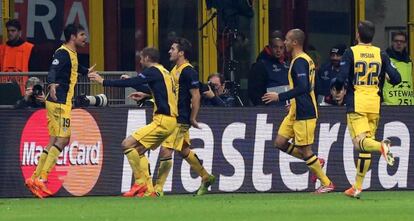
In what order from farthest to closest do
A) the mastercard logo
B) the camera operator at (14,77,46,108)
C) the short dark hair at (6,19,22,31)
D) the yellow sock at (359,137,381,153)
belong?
the short dark hair at (6,19,22,31) → the camera operator at (14,77,46,108) → the mastercard logo → the yellow sock at (359,137,381,153)

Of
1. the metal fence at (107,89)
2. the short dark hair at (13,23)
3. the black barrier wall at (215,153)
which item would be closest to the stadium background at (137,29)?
the short dark hair at (13,23)

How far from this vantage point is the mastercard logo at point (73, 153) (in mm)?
19188

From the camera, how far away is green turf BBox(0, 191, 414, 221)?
14305 millimetres

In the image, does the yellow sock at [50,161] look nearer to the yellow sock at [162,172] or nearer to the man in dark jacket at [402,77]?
the yellow sock at [162,172]

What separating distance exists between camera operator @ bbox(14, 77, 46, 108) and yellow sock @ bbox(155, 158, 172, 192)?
208 centimetres

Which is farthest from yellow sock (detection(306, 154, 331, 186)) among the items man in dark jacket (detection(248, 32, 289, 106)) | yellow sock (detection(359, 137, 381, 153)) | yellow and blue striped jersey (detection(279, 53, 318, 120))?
man in dark jacket (detection(248, 32, 289, 106))

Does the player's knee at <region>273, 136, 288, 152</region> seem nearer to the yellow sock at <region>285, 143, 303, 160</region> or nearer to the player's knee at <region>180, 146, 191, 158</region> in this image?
the yellow sock at <region>285, 143, 303, 160</region>

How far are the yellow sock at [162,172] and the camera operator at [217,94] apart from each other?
188cm

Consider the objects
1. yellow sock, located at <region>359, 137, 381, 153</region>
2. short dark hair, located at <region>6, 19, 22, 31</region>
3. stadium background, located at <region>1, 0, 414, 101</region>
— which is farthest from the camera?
stadium background, located at <region>1, 0, 414, 101</region>

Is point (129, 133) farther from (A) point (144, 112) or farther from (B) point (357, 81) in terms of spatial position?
(B) point (357, 81)

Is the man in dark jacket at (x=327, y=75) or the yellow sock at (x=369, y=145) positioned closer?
the yellow sock at (x=369, y=145)

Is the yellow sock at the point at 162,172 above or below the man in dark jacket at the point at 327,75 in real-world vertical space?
below

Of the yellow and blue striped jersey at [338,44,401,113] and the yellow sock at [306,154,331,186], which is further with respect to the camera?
the yellow sock at [306,154,331,186]

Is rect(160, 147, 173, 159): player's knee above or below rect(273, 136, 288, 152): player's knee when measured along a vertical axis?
below
